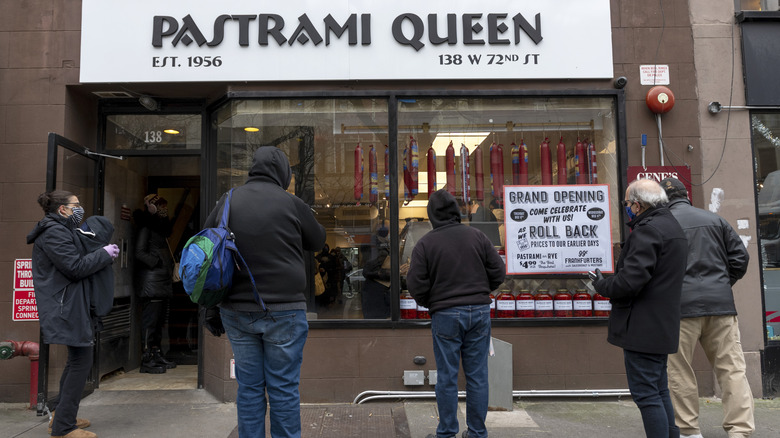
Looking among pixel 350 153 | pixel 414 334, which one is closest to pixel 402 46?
pixel 350 153

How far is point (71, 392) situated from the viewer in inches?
157

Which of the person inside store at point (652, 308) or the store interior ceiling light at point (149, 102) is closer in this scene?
the person inside store at point (652, 308)

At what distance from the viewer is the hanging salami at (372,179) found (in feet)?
18.5

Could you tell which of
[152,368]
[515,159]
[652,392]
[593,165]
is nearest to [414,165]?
[515,159]

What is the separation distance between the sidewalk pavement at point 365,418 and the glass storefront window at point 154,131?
2639mm

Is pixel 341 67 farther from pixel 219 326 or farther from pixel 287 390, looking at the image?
pixel 287 390

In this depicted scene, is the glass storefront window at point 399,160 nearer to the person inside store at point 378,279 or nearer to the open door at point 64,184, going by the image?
the person inside store at point 378,279

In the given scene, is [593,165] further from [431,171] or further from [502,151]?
[431,171]

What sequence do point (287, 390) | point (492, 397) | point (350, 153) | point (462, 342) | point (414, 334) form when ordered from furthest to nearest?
1. point (350, 153)
2. point (414, 334)
3. point (492, 397)
4. point (462, 342)
5. point (287, 390)

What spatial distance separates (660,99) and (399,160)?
261cm

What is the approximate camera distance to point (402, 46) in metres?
5.37

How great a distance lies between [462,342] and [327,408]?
183 centimetres

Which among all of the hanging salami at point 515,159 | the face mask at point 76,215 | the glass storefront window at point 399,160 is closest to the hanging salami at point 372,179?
the glass storefront window at point 399,160

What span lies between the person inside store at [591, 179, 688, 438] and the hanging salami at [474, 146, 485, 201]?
244 centimetres
